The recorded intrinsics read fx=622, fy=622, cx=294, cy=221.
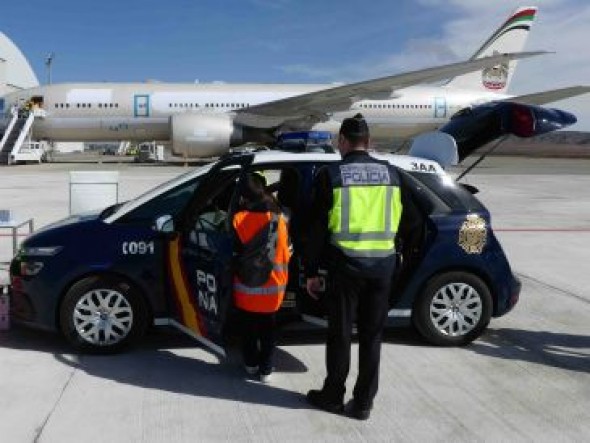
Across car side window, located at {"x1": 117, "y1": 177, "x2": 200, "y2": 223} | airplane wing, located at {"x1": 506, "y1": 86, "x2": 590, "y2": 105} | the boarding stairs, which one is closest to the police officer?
car side window, located at {"x1": 117, "y1": 177, "x2": 200, "y2": 223}

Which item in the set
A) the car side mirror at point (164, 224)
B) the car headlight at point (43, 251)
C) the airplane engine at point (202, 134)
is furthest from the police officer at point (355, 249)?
the airplane engine at point (202, 134)

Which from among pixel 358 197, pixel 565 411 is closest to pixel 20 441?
pixel 358 197

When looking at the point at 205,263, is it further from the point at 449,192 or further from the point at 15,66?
the point at 15,66

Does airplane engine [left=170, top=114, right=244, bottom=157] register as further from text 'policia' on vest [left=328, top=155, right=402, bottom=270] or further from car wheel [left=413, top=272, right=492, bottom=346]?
text 'policia' on vest [left=328, top=155, right=402, bottom=270]

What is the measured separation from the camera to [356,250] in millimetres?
3830

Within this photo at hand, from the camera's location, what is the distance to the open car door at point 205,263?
443 centimetres

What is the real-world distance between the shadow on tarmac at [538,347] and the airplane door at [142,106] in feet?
90.5

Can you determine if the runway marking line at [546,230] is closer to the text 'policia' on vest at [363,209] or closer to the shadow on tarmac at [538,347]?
the shadow on tarmac at [538,347]

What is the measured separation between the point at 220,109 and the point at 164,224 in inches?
1082

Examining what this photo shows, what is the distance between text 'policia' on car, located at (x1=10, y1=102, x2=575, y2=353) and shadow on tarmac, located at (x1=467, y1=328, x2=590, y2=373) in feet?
0.78

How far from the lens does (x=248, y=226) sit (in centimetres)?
425

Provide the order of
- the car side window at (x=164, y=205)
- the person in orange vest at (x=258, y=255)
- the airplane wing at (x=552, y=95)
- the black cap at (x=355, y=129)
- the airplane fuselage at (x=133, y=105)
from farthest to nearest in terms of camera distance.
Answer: the airplane fuselage at (x=133, y=105) → the airplane wing at (x=552, y=95) → the car side window at (x=164, y=205) → the person in orange vest at (x=258, y=255) → the black cap at (x=355, y=129)

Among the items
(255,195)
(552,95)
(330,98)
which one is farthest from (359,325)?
(330,98)

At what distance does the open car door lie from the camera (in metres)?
4.43
